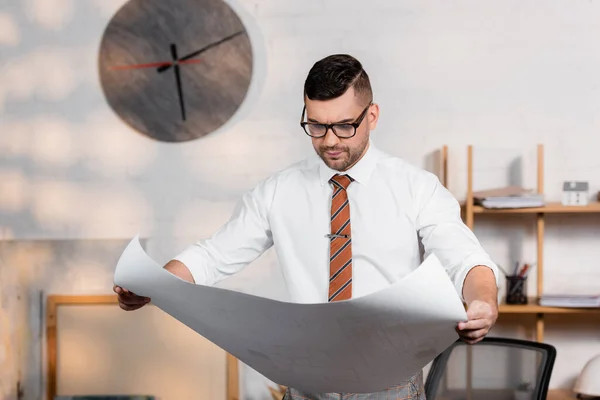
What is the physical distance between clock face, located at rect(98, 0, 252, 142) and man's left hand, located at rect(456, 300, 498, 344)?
84.7 inches

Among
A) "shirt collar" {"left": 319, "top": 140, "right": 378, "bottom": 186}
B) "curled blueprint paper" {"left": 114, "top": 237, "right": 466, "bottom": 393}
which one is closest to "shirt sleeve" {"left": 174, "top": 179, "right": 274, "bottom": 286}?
"shirt collar" {"left": 319, "top": 140, "right": 378, "bottom": 186}

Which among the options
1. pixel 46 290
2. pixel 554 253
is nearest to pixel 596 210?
pixel 554 253

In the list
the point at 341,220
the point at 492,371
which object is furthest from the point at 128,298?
the point at 492,371

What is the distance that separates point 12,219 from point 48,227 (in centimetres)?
16

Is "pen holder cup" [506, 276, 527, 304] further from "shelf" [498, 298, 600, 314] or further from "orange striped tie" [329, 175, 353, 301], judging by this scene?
"orange striped tie" [329, 175, 353, 301]

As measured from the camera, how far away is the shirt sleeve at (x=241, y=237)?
70.2 inches

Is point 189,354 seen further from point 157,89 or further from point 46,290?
point 157,89

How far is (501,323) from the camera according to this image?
3205 millimetres

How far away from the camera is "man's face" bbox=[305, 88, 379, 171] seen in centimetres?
158

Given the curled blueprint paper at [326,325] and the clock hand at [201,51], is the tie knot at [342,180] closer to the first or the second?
the curled blueprint paper at [326,325]

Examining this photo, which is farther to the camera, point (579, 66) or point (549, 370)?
point (579, 66)

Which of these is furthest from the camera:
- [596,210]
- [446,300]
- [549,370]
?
[596,210]

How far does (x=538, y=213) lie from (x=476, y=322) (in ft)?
6.51

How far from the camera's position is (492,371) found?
8.18ft
